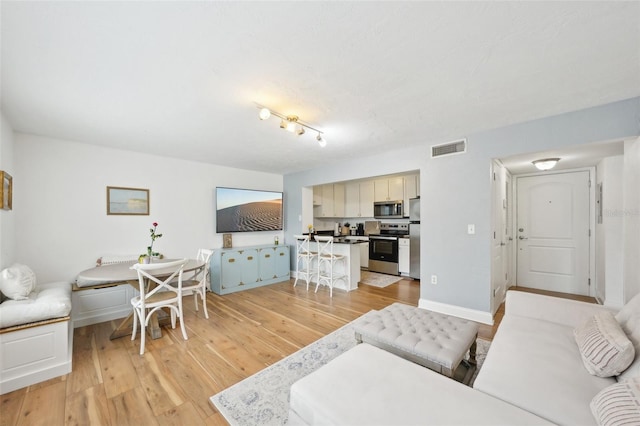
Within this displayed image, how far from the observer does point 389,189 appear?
5812 millimetres

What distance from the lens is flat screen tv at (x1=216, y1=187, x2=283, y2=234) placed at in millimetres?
4684

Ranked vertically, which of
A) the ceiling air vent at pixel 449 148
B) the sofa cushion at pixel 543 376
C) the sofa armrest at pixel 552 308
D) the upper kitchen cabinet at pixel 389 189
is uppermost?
the ceiling air vent at pixel 449 148

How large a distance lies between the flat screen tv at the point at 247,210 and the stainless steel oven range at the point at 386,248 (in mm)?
2279

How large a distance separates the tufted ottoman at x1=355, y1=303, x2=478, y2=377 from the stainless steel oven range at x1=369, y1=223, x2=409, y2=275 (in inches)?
130

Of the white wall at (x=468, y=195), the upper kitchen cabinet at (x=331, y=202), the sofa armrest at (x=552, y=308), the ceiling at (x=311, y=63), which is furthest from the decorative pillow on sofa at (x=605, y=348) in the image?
the upper kitchen cabinet at (x=331, y=202)

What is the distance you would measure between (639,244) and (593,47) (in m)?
1.86

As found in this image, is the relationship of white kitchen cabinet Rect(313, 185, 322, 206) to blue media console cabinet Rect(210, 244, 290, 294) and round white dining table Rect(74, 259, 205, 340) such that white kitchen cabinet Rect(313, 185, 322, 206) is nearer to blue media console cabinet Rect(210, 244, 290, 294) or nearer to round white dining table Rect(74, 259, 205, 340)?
blue media console cabinet Rect(210, 244, 290, 294)

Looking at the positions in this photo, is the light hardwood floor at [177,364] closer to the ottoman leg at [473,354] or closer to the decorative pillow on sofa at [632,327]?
the ottoman leg at [473,354]

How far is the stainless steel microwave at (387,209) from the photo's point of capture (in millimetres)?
5642

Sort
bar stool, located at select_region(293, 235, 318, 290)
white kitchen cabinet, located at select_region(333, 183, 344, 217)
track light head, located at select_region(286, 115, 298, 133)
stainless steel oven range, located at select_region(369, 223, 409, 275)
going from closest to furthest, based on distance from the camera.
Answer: track light head, located at select_region(286, 115, 298, 133) → bar stool, located at select_region(293, 235, 318, 290) → stainless steel oven range, located at select_region(369, 223, 409, 275) → white kitchen cabinet, located at select_region(333, 183, 344, 217)

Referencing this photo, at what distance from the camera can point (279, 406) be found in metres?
1.68

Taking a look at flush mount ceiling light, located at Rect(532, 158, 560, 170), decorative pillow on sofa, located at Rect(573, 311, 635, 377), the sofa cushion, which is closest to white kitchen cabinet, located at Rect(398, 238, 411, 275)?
flush mount ceiling light, located at Rect(532, 158, 560, 170)

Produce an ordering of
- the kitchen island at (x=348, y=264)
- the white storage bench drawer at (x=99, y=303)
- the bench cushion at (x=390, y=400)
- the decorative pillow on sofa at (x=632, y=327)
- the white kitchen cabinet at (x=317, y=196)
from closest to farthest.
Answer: the bench cushion at (x=390, y=400) < the decorative pillow on sofa at (x=632, y=327) < the white storage bench drawer at (x=99, y=303) < the kitchen island at (x=348, y=264) < the white kitchen cabinet at (x=317, y=196)

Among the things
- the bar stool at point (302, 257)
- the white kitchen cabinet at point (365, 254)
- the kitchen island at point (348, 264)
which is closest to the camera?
the kitchen island at point (348, 264)
